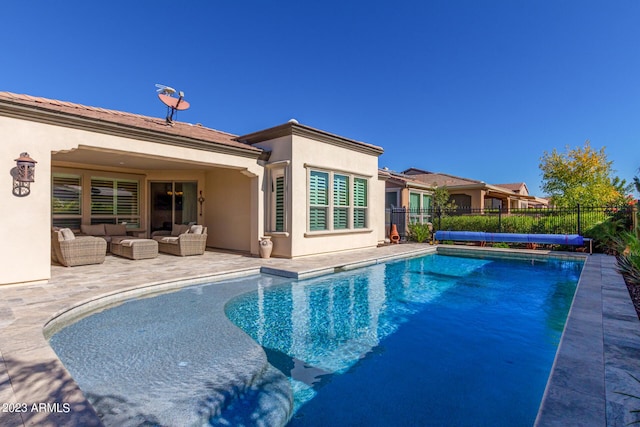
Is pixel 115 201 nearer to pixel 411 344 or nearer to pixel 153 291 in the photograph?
pixel 153 291

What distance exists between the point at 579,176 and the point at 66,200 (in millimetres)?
28678

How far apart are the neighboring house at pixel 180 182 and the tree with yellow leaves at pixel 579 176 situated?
14.8 metres

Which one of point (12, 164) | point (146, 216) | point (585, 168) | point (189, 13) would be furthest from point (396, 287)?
point (585, 168)

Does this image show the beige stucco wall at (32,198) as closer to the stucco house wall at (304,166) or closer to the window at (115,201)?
the stucco house wall at (304,166)

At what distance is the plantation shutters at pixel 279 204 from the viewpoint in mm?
11000

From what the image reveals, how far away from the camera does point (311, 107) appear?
73.1 ft

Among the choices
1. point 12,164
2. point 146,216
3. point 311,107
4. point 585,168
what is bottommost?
point 146,216

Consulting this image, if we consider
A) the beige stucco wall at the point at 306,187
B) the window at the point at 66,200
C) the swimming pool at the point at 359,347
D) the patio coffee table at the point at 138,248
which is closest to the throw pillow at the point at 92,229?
the window at the point at 66,200

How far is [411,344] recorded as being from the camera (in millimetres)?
4656

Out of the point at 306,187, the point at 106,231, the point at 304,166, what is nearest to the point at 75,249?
the point at 106,231

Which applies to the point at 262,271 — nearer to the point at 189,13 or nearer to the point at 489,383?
the point at 489,383

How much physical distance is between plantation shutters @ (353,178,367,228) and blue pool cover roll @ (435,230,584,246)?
499cm

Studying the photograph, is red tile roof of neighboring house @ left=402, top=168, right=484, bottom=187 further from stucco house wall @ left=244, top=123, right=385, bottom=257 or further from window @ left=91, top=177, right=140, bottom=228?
window @ left=91, top=177, right=140, bottom=228

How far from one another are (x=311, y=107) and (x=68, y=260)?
1728 centimetres
